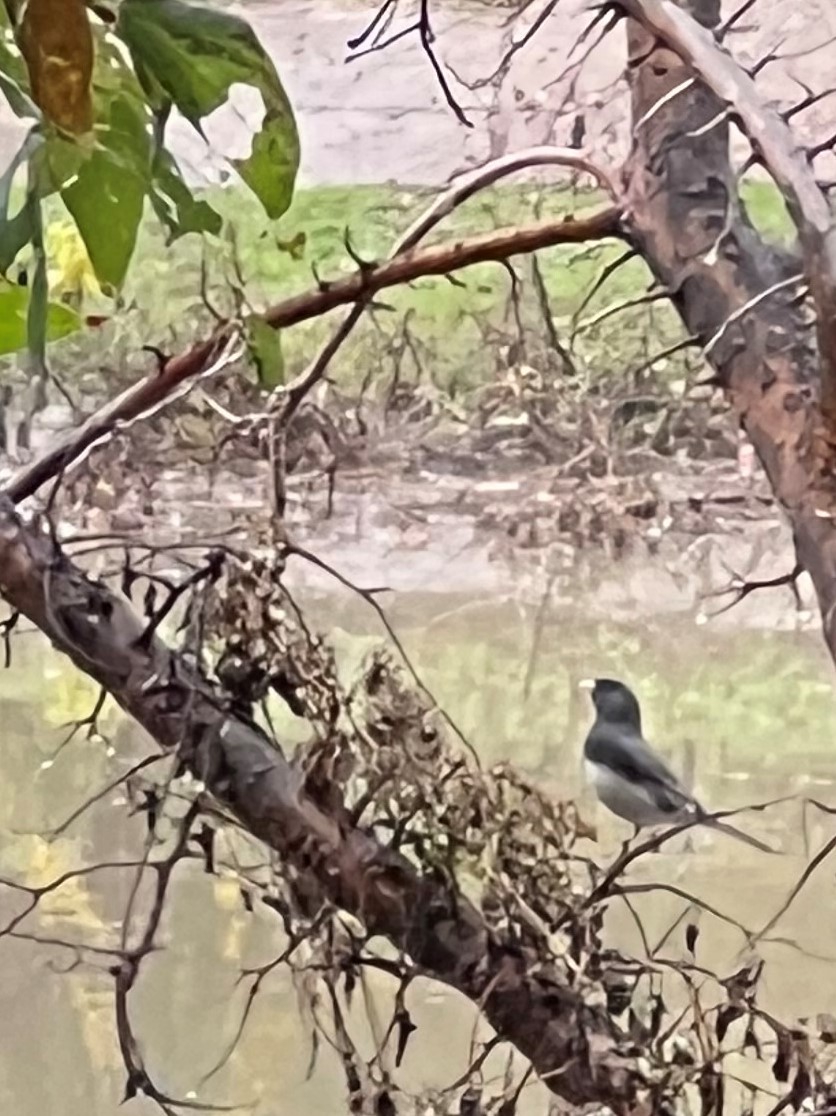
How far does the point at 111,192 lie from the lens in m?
0.46

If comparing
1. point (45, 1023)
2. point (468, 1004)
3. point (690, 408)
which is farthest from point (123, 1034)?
point (690, 408)

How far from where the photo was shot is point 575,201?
0.63 m

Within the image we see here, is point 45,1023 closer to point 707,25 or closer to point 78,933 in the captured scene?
point 78,933

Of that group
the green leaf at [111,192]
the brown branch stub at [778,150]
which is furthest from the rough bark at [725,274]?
the green leaf at [111,192]

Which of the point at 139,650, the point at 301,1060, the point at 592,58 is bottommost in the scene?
the point at 301,1060

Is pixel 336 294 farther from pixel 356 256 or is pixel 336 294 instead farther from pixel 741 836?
pixel 741 836

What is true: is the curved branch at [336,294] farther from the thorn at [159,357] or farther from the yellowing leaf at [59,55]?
the yellowing leaf at [59,55]

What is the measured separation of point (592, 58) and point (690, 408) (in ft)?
0.52

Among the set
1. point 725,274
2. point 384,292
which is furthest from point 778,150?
point 384,292

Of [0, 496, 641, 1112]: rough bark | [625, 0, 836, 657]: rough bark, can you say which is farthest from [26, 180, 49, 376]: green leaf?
[625, 0, 836, 657]: rough bark

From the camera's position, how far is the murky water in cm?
62

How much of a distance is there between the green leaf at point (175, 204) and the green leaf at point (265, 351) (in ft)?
0.15

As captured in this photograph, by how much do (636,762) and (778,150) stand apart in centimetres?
27

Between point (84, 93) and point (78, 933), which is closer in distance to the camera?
point (84, 93)
